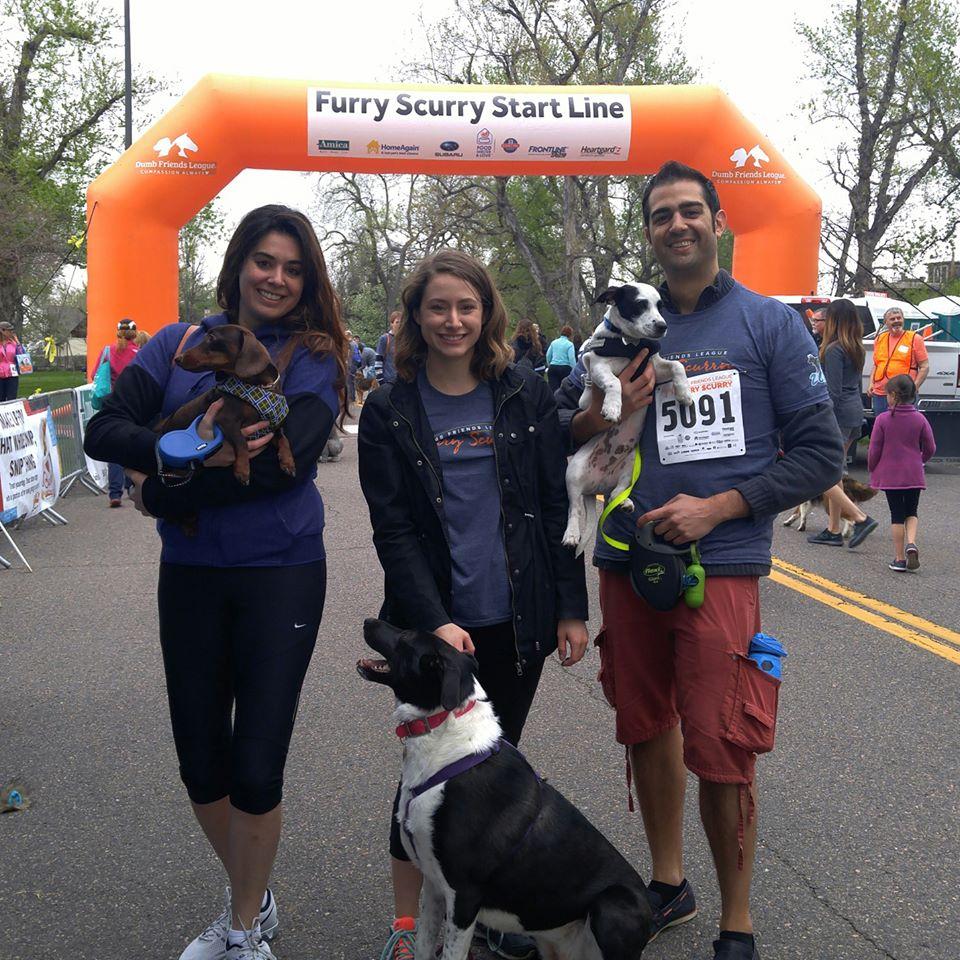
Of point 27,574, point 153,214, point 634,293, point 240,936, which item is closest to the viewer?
point 240,936

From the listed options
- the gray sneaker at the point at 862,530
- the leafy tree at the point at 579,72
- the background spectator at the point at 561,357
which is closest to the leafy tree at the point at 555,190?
the leafy tree at the point at 579,72

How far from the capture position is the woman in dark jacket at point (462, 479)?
107 inches

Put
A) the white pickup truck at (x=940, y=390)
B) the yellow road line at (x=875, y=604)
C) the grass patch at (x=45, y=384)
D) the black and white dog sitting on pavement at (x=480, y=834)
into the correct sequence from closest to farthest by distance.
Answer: the black and white dog sitting on pavement at (x=480, y=834)
the yellow road line at (x=875, y=604)
the white pickup truck at (x=940, y=390)
the grass patch at (x=45, y=384)

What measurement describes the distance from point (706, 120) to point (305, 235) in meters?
11.8

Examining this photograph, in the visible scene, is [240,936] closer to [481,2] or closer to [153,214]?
[153,214]

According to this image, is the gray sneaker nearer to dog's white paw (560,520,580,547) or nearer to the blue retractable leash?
dog's white paw (560,520,580,547)

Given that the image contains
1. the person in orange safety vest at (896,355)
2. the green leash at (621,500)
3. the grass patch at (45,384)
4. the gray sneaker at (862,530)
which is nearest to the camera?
the green leash at (621,500)

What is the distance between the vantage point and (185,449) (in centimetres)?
248

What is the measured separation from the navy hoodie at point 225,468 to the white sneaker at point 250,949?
105 centimetres

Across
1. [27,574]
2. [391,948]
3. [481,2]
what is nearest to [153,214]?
[27,574]

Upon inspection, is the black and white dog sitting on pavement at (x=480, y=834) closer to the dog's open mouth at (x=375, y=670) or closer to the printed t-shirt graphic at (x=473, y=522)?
the dog's open mouth at (x=375, y=670)

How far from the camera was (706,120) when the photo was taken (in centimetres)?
1321

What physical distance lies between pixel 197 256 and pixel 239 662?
171ft

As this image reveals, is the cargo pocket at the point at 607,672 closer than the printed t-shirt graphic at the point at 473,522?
No
